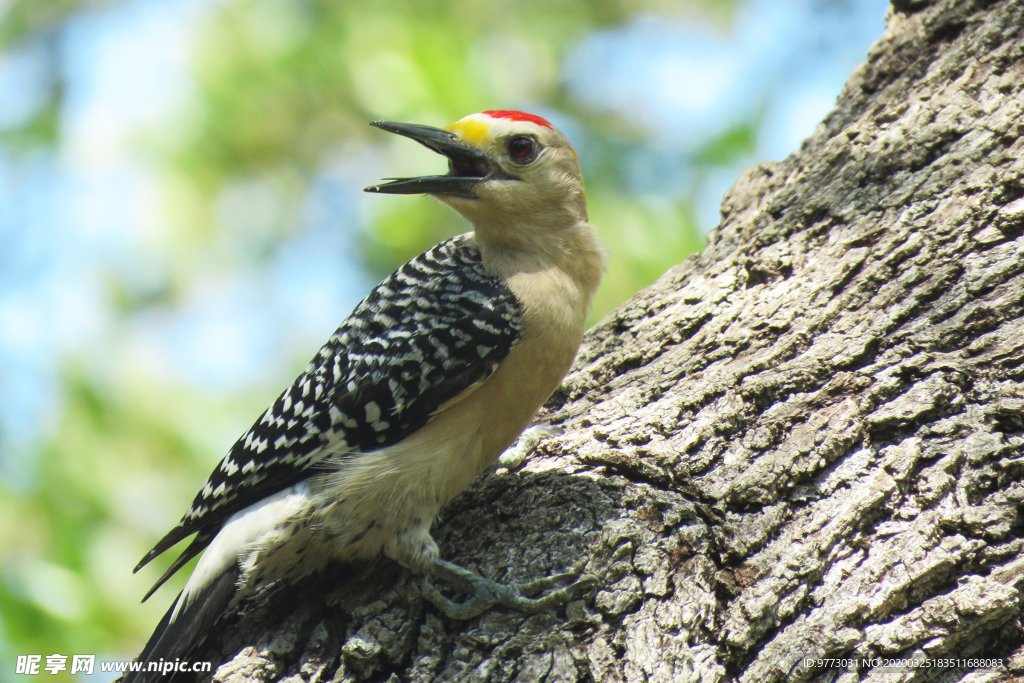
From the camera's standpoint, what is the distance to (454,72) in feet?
20.8

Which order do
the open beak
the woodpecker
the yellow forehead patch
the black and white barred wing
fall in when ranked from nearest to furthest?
the woodpecker → the black and white barred wing → the open beak → the yellow forehead patch

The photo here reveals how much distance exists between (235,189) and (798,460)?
5.61 metres

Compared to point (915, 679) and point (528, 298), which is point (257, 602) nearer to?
point (528, 298)

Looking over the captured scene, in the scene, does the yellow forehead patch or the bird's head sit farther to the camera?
the yellow forehead patch

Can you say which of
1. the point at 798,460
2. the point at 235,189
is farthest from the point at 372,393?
the point at 235,189

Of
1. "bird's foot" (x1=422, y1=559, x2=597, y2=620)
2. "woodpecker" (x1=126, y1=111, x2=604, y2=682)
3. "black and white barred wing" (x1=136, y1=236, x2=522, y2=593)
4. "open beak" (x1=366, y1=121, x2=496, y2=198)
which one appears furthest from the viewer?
"open beak" (x1=366, y1=121, x2=496, y2=198)

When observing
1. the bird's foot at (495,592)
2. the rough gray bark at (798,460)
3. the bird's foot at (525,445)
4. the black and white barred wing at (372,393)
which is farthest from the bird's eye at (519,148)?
the bird's foot at (495,592)

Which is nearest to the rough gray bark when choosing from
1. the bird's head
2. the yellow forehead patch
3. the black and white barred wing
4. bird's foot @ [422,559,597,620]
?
bird's foot @ [422,559,597,620]

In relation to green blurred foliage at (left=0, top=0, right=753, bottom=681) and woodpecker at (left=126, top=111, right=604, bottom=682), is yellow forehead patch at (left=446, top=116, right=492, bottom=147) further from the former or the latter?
green blurred foliage at (left=0, top=0, right=753, bottom=681)

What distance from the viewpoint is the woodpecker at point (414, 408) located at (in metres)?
3.26

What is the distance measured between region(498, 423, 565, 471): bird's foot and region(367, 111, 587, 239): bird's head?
1035 mm

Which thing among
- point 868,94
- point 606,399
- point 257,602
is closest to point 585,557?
point 606,399

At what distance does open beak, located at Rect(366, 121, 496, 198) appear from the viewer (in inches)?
151

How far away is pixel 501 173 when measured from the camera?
4.06m
